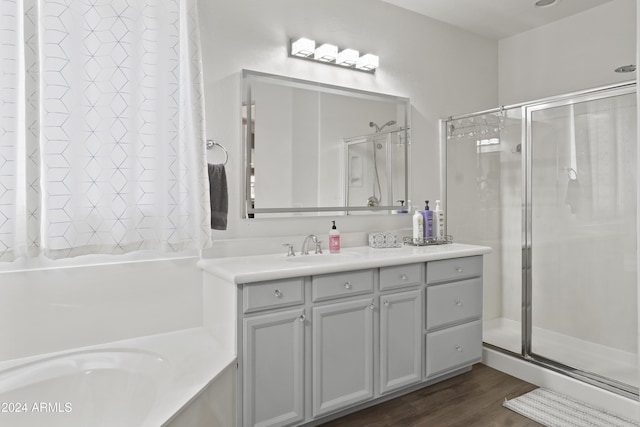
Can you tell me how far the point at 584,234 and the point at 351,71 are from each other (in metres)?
1.91

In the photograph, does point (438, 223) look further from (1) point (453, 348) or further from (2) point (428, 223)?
(1) point (453, 348)

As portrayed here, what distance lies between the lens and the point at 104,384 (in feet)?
5.62

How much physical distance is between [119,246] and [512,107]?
2626mm

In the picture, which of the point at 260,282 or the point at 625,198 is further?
the point at 625,198

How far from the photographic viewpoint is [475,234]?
3.25 meters

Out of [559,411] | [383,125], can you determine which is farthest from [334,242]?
[559,411]

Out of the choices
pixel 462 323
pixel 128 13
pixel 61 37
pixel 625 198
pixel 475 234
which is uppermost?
pixel 128 13

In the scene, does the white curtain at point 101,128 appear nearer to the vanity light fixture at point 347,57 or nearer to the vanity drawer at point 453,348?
the vanity light fixture at point 347,57

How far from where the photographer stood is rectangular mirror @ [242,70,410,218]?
2.40 meters

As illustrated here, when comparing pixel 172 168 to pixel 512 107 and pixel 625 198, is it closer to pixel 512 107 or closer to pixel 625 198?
pixel 512 107

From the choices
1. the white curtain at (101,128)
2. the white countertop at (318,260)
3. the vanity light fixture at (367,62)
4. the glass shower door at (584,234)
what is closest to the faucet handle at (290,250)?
the white countertop at (318,260)

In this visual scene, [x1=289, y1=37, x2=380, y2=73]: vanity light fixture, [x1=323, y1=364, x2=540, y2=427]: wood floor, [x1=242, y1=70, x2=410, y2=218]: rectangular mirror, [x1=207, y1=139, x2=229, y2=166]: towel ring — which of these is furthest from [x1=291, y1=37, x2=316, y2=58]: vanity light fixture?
[x1=323, y1=364, x2=540, y2=427]: wood floor

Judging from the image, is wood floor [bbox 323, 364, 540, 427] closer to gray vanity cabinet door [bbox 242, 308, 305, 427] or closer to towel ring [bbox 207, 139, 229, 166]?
gray vanity cabinet door [bbox 242, 308, 305, 427]

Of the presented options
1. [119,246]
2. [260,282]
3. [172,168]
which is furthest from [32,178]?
[260,282]
